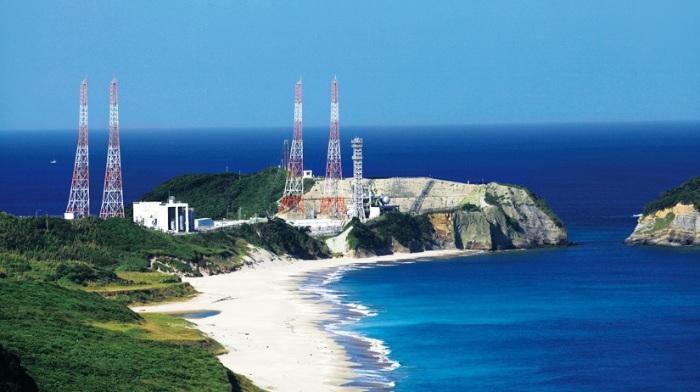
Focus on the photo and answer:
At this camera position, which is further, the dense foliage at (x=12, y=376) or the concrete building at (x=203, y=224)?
the concrete building at (x=203, y=224)

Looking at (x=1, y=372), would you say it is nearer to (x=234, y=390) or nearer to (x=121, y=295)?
(x=234, y=390)

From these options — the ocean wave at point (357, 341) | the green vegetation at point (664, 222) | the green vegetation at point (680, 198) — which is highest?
the green vegetation at point (680, 198)

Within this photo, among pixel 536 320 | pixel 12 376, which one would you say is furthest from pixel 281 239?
pixel 12 376

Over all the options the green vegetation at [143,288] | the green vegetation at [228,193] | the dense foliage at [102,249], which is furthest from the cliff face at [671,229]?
the green vegetation at [143,288]

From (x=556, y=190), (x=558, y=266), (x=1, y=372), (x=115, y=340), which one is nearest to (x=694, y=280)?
(x=558, y=266)

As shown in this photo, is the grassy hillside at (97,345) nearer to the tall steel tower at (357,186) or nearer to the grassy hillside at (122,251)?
the grassy hillside at (122,251)

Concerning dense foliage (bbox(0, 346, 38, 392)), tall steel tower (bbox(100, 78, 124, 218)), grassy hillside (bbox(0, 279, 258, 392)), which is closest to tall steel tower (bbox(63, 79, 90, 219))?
Answer: tall steel tower (bbox(100, 78, 124, 218))
